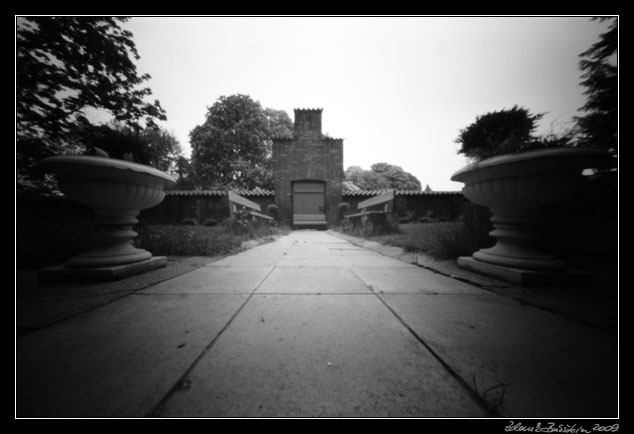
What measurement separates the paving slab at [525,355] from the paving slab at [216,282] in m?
1.02

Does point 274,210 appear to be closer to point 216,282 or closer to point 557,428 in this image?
point 216,282

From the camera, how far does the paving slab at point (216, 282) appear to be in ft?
4.67

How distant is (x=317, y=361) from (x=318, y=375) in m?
0.07

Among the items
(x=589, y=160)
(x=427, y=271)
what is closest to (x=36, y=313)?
(x=427, y=271)

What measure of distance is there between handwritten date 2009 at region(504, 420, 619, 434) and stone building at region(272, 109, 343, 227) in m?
11.5

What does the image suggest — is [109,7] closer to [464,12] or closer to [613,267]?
[464,12]

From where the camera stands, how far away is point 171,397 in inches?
21.7

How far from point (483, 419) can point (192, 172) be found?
2093 cm

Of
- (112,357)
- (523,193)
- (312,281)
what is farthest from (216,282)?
(523,193)

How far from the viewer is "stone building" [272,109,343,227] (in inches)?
481

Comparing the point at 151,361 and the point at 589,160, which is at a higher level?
the point at 589,160

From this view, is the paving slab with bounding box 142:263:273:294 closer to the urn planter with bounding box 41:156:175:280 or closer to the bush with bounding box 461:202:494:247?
the urn planter with bounding box 41:156:175:280

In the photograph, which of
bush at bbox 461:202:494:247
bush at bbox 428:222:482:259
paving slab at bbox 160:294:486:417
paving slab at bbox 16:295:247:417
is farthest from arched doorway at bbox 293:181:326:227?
paving slab at bbox 160:294:486:417

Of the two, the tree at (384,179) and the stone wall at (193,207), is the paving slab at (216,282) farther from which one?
the tree at (384,179)
